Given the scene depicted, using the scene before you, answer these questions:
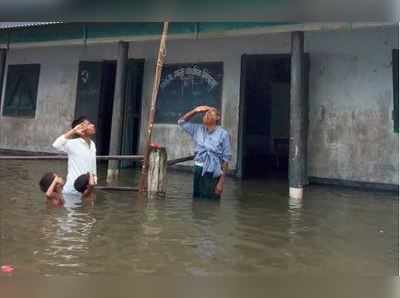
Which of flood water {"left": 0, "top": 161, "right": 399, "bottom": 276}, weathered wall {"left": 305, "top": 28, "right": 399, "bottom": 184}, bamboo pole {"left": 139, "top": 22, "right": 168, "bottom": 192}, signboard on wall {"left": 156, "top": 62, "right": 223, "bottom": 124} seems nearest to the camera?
flood water {"left": 0, "top": 161, "right": 399, "bottom": 276}

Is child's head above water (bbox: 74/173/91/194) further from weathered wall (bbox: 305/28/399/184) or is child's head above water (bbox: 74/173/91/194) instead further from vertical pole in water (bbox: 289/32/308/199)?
weathered wall (bbox: 305/28/399/184)

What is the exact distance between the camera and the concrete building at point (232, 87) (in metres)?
9.20

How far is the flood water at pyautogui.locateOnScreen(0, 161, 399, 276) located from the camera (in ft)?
12.2

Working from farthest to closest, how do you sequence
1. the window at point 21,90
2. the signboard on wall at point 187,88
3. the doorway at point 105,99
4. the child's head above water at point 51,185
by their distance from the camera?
the window at point 21,90 → the doorway at point 105,99 → the signboard on wall at point 187,88 → the child's head above water at point 51,185

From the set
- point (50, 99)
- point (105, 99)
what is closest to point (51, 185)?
point (105, 99)

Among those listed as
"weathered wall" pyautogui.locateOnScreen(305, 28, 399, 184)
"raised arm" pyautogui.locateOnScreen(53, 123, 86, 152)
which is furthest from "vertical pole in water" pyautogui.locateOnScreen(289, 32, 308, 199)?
"raised arm" pyautogui.locateOnScreen(53, 123, 86, 152)

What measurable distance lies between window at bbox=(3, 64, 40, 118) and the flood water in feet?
22.5

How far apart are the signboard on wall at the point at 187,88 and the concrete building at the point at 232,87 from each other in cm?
2

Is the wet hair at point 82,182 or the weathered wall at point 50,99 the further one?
the weathered wall at point 50,99

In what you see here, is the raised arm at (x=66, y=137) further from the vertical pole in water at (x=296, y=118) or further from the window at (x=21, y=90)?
the window at (x=21, y=90)

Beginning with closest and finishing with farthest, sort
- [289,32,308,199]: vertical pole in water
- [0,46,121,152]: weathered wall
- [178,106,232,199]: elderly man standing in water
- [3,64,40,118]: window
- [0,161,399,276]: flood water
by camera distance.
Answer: [0,161,399,276]: flood water < [178,106,232,199]: elderly man standing in water < [289,32,308,199]: vertical pole in water < [0,46,121,152]: weathered wall < [3,64,40,118]: window

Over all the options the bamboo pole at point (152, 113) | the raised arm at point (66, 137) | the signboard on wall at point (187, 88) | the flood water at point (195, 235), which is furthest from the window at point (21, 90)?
the raised arm at point (66, 137)

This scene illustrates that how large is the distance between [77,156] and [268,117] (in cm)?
1091

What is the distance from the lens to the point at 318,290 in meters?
2.59
